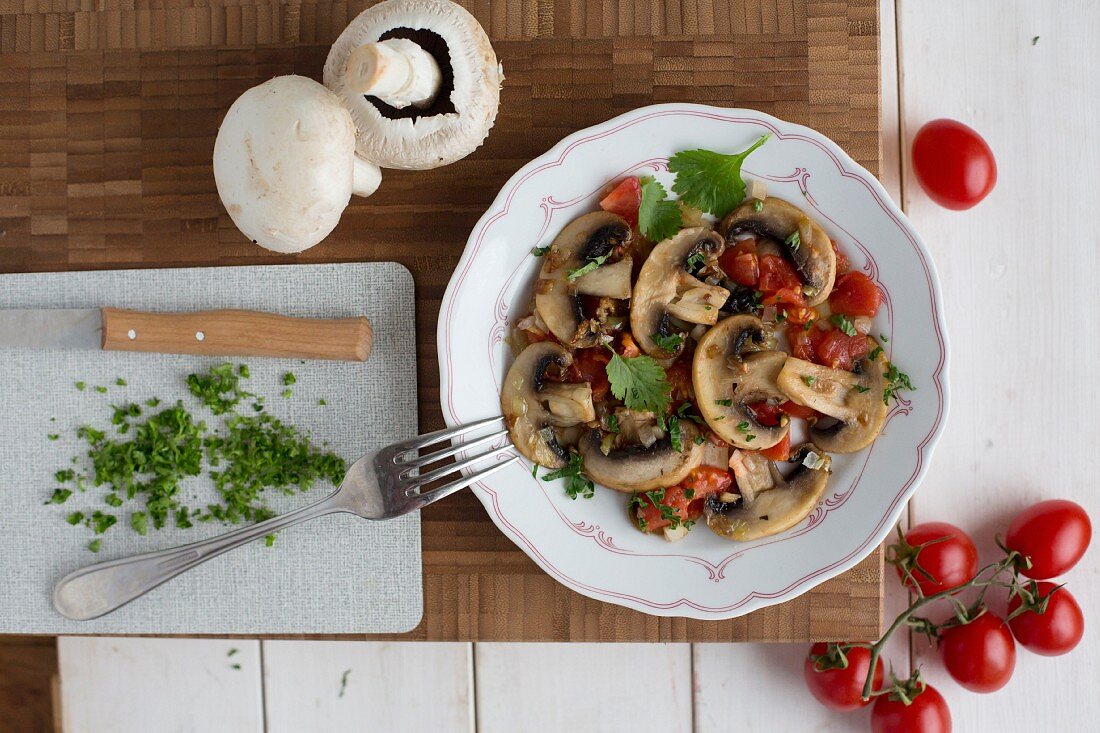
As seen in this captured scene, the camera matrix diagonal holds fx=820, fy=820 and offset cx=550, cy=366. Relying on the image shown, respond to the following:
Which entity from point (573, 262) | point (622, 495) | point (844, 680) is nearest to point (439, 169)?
point (573, 262)

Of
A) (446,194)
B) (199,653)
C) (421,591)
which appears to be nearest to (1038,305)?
(446,194)

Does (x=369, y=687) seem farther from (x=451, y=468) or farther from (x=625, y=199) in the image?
(x=625, y=199)

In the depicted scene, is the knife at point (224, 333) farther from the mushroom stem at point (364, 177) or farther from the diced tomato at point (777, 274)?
the diced tomato at point (777, 274)

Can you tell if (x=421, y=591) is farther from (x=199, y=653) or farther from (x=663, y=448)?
(x=199, y=653)

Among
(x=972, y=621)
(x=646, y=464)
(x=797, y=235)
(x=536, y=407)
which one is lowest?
(x=972, y=621)

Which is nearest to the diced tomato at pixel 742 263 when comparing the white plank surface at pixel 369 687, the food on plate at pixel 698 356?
the food on plate at pixel 698 356

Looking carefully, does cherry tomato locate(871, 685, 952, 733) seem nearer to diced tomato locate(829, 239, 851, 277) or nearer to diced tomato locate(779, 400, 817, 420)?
diced tomato locate(779, 400, 817, 420)
